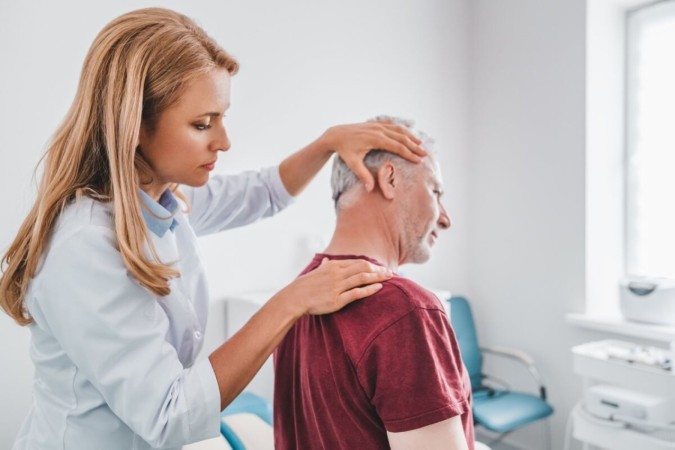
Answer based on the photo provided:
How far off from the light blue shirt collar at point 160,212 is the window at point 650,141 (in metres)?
2.48

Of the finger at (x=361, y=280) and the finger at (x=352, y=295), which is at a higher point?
the finger at (x=361, y=280)

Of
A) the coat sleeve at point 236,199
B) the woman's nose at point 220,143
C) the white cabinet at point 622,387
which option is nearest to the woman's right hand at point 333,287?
the woman's nose at point 220,143

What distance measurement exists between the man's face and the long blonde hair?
436mm

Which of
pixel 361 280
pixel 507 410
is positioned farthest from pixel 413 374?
pixel 507 410

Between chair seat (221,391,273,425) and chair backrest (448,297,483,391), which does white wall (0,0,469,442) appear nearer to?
chair backrest (448,297,483,391)

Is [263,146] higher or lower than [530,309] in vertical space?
higher

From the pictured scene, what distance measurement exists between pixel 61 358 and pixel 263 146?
67.2 inches

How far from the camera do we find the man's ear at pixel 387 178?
1.06 meters

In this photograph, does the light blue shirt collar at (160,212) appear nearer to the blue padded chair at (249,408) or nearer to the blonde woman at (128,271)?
the blonde woman at (128,271)

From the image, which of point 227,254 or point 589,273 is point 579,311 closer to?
point 589,273

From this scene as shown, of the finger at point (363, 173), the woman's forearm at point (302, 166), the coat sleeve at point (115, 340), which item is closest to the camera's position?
the coat sleeve at point (115, 340)

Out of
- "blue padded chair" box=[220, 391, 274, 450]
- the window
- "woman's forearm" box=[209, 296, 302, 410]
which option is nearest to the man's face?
"woman's forearm" box=[209, 296, 302, 410]

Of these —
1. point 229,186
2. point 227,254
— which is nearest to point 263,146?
point 227,254

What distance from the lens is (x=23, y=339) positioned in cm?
195
